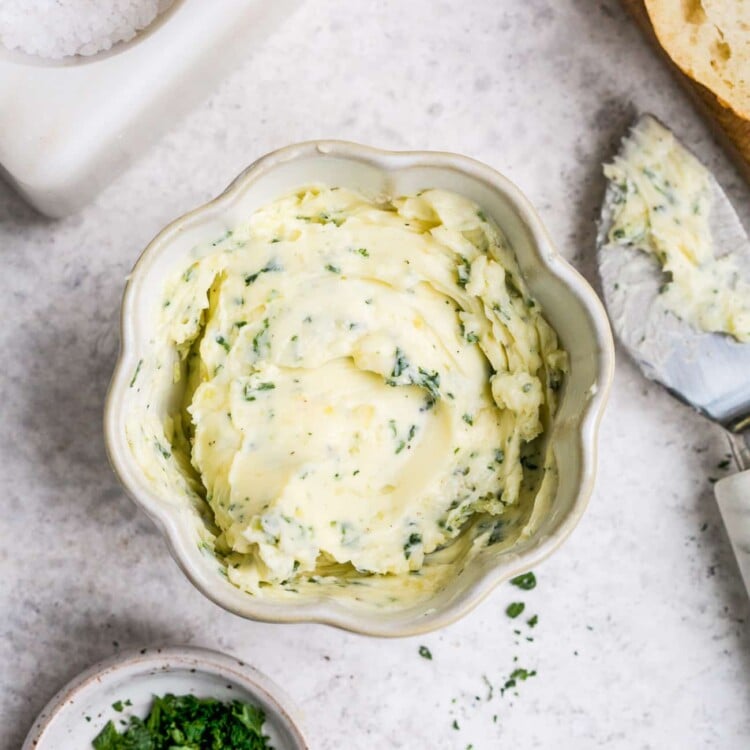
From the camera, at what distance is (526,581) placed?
1.71 meters

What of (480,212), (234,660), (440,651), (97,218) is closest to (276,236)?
(480,212)

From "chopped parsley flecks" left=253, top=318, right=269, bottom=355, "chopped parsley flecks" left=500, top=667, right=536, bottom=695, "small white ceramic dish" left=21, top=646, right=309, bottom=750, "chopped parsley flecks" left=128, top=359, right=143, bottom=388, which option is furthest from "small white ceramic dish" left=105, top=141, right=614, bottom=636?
"chopped parsley flecks" left=500, top=667, right=536, bottom=695

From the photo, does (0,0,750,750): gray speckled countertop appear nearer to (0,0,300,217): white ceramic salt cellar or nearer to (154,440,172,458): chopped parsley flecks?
(0,0,300,217): white ceramic salt cellar

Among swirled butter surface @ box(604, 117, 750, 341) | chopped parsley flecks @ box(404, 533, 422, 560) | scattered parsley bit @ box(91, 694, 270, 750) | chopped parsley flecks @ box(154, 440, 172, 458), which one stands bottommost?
scattered parsley bit @ box(91, 694, 270, 750)

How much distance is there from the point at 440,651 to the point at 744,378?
604 mm

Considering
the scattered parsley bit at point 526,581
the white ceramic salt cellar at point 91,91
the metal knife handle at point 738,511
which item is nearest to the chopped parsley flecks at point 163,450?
the white ceramic salt cellar at point 91,91

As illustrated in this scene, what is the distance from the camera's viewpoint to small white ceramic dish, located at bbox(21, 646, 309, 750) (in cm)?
154

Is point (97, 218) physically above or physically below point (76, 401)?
above

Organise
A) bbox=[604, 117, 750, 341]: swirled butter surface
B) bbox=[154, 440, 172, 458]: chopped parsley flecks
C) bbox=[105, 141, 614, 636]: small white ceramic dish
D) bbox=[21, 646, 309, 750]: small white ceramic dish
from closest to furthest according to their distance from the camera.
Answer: bbox=[105, 141, 614, 636]: small white ceramic dish
bbox=[154, 440, 172, 458]: chopped parsley flecks
bbox=[21, 646, 309, 750]: small white ceramic dish
bbox=[604, 117, 750, 341]: swirled butter surface

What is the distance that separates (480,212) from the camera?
1.40m

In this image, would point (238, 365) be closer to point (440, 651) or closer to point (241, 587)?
point (241, 587)

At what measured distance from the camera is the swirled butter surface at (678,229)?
A: 1646 mm

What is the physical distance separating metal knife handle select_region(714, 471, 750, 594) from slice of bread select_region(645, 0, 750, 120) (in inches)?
20.8

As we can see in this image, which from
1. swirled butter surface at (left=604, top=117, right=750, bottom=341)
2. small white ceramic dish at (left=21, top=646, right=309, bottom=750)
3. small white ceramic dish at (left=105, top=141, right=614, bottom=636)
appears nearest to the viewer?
small white ceramic dish at (left=105, top=141, right=614, bottom=636)
